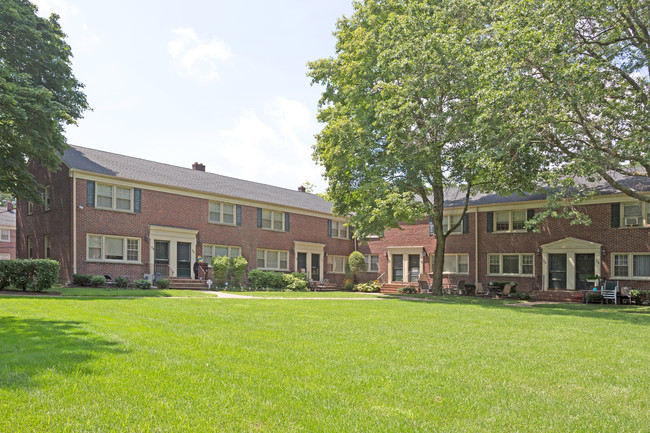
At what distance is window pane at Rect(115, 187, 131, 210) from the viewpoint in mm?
24161

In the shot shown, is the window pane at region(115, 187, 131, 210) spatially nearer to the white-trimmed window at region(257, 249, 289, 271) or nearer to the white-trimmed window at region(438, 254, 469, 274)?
the white-trimmed window at region(257, 249, 289, 271)

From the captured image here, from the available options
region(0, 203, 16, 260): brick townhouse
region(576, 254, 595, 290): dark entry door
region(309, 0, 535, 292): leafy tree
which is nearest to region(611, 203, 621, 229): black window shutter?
region(576, 254, 595, 290): dark entry door

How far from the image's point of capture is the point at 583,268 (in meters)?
25.4

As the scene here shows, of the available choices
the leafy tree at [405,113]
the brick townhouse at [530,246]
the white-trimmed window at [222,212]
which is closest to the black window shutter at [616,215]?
the brick townhouse at [530,246]

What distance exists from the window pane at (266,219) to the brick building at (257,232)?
0.22 ft

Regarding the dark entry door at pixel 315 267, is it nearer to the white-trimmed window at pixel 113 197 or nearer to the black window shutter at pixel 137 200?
the black window shutter at pixel 137 200

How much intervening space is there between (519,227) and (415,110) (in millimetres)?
12023

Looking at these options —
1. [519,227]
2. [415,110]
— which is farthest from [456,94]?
[519,227]

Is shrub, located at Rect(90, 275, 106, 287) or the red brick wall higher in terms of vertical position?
the red brick wall

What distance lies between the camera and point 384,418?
3994 mm

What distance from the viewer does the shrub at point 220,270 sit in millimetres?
25766

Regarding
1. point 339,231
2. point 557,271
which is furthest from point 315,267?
point 557,271

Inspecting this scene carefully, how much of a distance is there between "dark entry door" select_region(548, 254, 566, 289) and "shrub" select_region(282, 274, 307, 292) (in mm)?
13956

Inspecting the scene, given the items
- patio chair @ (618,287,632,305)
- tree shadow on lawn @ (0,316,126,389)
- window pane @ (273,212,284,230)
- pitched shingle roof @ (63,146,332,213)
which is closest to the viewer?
tree shadow on lawn @ (0,316,126,389)
